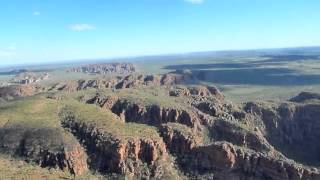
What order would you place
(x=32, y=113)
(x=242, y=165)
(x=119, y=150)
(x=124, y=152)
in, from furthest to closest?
(x=32, y=113) < (x=242, y=165) < (x=124, y=152) < (x=119, y=150)

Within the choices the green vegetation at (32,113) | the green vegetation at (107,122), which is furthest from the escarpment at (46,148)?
the green vegetation at (107,122)

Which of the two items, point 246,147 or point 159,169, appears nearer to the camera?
point 159,169


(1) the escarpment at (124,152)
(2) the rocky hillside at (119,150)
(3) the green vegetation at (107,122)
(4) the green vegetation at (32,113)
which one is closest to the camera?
(2) the rocky hillside at (119,150)

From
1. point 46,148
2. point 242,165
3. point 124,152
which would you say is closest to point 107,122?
point 124,152

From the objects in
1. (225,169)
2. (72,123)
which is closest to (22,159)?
(72,123)

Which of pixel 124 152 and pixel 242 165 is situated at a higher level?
pixel 124 152

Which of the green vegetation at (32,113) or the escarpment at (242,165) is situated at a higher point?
the green vegetation at (32,113)

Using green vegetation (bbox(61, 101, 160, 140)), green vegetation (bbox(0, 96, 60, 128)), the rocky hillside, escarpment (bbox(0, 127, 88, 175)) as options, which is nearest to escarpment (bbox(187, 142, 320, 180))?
the rocky hillside

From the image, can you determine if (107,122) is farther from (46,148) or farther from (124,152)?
(46,148)

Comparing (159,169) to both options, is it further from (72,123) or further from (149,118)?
(149,118)

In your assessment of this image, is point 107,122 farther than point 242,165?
Yes

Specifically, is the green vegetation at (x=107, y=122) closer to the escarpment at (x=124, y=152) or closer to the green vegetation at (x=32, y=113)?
the escarpment at (x=124, y=152)
